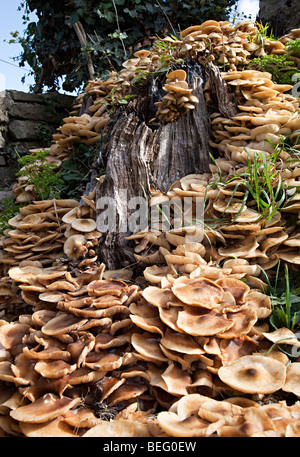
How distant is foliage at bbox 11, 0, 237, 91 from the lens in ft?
26.0

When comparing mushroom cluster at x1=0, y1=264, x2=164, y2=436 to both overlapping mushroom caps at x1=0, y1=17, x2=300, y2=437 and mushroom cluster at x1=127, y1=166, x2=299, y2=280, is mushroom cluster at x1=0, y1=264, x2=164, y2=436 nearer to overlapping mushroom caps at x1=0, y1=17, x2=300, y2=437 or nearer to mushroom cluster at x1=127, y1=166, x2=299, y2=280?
overlapping mushroom caps at x1=0, y1=17, x2=300, y2=437

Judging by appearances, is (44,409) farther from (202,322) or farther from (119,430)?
(202,322)

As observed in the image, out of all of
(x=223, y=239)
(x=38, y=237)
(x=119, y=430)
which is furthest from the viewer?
(x=38, y=237)

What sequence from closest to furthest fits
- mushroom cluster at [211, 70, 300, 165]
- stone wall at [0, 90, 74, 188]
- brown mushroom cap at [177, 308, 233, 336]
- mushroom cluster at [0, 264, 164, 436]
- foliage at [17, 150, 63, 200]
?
mushroom cluster at [0, 264, 164, 436] → brown mushroom cap at [177, 308, 233, 336] → mushroom cluster at [211, 70, 300, 165] → foliage at [17, 150, 63, 200] → stone wall at [0, 90, 74, 188]

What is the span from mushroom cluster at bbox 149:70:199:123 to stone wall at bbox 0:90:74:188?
393 centimetres

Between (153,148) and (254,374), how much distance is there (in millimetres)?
2939

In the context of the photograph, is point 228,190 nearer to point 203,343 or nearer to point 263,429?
point 203,343

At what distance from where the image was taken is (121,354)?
2.53 meters

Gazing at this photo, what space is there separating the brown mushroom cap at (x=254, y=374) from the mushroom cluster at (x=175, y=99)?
3074mm

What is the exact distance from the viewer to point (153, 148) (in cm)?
432

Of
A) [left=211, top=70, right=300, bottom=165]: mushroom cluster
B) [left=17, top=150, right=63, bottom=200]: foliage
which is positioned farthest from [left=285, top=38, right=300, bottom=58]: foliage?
[left=17, top=150, right=63, bottom=200]: foliage

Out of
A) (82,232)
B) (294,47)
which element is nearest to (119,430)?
(82,232)

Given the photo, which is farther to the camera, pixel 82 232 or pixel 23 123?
pixel 23 123
